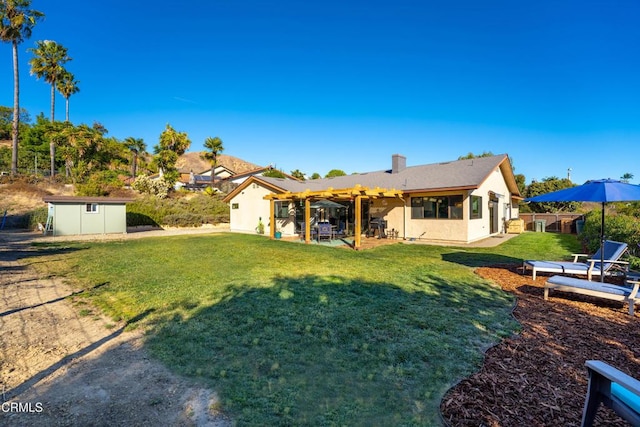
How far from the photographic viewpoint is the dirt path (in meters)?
2.40

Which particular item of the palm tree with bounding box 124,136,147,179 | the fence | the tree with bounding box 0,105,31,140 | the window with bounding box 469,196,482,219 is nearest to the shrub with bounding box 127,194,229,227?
the palm tree with bounding box 124,136,147,179

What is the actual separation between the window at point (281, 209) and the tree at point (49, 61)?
3274 cm

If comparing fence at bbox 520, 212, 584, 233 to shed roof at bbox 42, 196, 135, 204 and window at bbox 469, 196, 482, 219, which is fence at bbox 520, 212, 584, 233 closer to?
window at bbox 469, 196, 482, 219

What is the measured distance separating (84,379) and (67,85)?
4552cm

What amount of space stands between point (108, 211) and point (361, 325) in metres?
21.3

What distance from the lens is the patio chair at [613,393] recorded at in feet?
5.74

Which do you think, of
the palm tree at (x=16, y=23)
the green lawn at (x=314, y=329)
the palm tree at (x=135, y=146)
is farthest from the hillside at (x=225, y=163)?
the green lawn at (x=314, y=329)

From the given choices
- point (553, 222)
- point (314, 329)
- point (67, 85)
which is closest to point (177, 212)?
point (67, 85)

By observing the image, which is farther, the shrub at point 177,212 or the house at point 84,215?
the shrub at point 177,212

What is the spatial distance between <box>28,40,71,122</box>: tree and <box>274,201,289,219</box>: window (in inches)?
1289

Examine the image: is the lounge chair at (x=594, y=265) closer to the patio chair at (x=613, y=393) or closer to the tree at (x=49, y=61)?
the patio chair at (x=613, y=393)

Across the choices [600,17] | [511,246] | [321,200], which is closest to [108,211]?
[321,200]

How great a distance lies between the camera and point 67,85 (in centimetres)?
3547

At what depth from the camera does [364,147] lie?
92.3 ft
